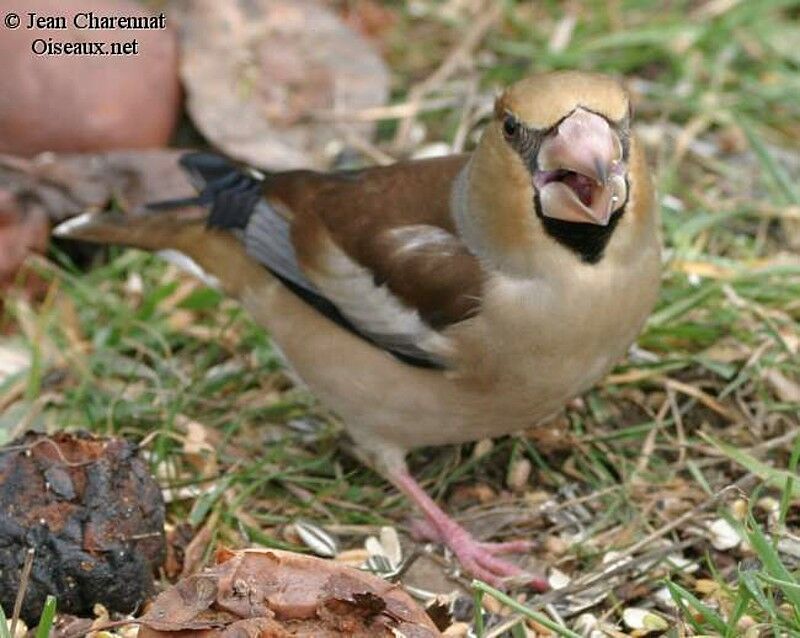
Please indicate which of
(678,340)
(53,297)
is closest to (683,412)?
(678,340)

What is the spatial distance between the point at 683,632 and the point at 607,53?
9.23 feet

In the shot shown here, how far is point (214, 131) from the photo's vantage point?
→ 486cm

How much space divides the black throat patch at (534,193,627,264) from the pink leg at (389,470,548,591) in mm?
775

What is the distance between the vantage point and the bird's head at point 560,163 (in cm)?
290

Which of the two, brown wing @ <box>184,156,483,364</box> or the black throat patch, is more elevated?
the black throat patch

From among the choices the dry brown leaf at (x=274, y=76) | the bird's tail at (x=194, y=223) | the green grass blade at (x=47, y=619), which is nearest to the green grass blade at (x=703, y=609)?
the green grass blade at (x=47, y=619)

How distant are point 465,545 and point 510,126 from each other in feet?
3.39

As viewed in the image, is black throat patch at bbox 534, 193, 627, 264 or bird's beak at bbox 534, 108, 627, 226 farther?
black throat patch at bbox 534, 193, 627, 264

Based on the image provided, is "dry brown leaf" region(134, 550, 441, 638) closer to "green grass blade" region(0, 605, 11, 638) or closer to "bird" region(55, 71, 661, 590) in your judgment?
"green grass blade" region(0, 605, 11, 638)

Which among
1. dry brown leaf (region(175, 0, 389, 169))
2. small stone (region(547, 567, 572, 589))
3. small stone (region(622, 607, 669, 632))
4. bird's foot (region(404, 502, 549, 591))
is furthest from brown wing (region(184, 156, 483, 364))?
dry brown leaf (region(175, 0, 389, 169))

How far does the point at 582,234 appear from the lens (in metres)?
3.09

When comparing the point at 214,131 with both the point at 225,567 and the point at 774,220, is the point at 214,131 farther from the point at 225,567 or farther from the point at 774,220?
the point at 225,567

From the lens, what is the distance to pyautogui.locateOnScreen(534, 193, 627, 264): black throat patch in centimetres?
307

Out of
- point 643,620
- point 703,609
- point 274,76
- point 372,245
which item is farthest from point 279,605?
point 274,76
